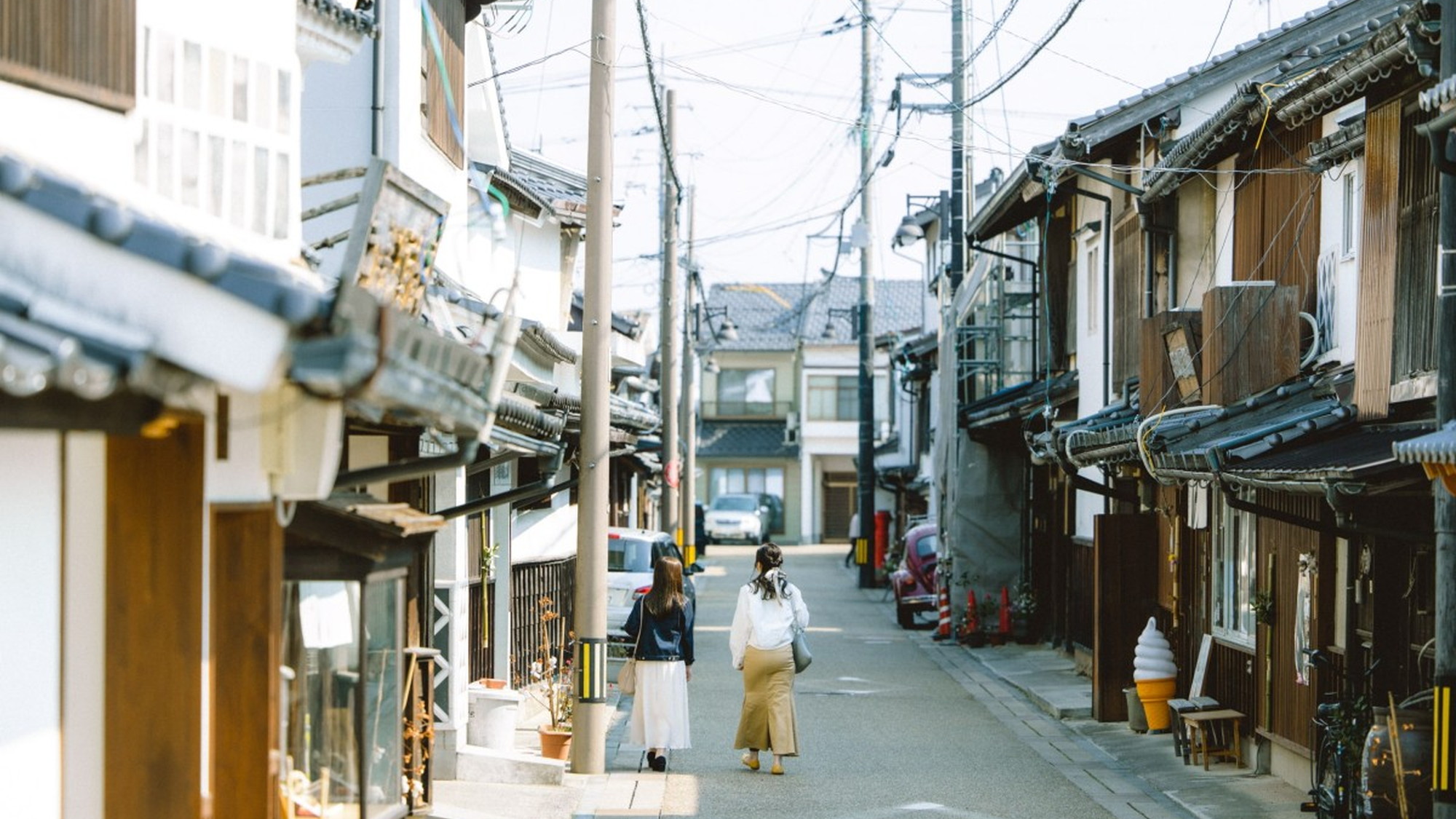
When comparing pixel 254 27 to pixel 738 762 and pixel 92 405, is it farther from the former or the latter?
pixel 738 762

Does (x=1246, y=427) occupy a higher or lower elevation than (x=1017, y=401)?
lower

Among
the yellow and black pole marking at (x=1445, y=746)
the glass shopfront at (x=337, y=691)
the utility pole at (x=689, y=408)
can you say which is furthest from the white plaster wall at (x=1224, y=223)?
the utility pole at (x=689, y=408)

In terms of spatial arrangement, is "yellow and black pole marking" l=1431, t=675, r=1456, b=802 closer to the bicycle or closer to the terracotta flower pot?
the bicycle

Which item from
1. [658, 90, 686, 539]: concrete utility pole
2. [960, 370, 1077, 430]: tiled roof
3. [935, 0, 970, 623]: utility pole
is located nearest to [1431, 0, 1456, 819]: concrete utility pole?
[960, 370, 1077, 430]: tiled roof

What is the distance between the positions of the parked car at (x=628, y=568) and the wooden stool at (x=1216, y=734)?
9.19 meters

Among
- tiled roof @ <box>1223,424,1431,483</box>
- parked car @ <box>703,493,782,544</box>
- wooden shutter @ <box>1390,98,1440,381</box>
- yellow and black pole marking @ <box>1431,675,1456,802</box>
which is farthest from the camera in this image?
parked car @ <box>703,493,782,544</box>

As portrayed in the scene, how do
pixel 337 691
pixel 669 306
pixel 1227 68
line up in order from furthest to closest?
pixel 669 306
pixel 1227 68
pixel 337 691

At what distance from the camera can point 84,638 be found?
19.0 feet

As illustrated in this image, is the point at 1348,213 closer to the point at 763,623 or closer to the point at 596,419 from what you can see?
the point at 763,623

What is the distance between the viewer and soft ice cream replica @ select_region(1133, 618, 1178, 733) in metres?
17.2

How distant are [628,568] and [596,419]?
34.7 feet

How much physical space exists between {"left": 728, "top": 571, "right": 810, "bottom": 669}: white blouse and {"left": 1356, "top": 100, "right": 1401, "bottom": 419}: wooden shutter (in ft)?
16.9

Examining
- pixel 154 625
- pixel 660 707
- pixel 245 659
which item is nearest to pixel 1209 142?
pixel 660 707

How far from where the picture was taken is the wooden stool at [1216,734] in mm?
15273
